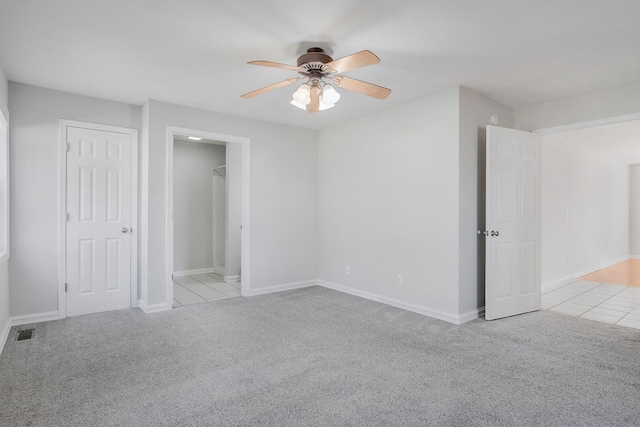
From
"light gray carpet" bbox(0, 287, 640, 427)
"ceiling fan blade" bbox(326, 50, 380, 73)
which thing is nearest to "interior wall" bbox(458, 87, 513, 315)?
"light gray carpet" bbox(0, 287, 640, 427)

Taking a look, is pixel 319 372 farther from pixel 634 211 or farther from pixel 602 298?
pixel 634 211

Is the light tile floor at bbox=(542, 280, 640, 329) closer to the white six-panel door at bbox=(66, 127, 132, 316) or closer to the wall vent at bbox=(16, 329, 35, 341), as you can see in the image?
the white six-panel door at bbox=(66, 127, 132, 316)

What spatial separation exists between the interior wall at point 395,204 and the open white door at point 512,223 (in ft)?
1.33

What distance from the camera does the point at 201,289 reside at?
5191mm

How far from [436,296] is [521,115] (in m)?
2.44

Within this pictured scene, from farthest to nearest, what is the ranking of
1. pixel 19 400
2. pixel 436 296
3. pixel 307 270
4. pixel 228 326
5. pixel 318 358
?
1. pixel 307 270
2. pixel 436 296
3. pixel 228 326
4. pixel 318 358
5. pixel 19 400

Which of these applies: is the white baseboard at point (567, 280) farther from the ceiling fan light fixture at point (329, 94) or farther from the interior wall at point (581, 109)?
the ceiling fan light fixture at point (329, 94)

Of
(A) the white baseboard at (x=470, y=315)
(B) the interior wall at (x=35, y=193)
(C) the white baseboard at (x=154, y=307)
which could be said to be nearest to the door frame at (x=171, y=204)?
(C) the white baseboard at (x=154, y=307)

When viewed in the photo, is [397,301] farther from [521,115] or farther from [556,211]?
[556,211]

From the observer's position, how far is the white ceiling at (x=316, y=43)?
2.23 m

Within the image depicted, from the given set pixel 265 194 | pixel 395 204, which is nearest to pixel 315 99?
pixel 395 204

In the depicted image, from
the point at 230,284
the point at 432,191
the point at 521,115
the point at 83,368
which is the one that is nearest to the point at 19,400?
the point at 83,368

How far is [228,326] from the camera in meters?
3.56

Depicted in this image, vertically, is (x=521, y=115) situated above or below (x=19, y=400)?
above
